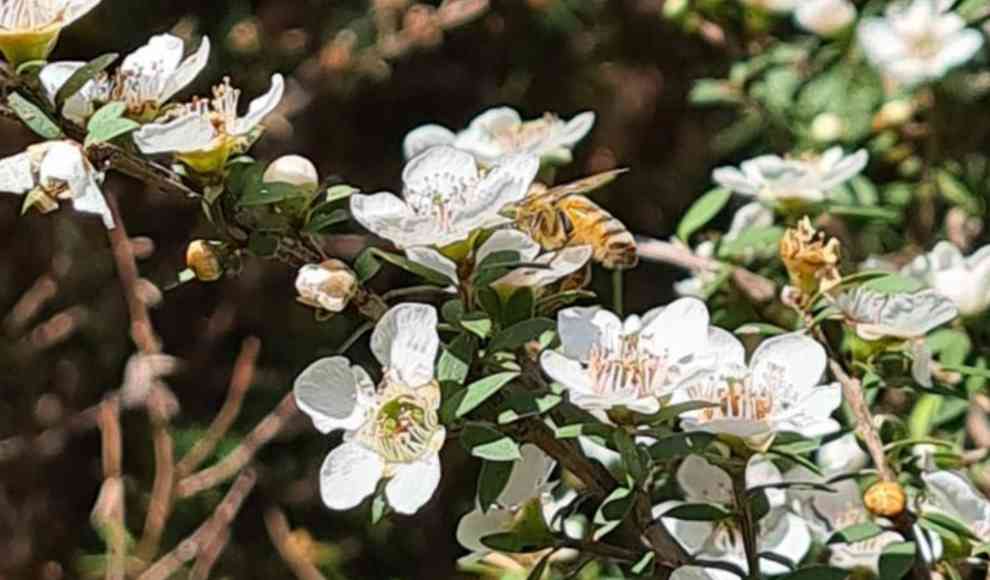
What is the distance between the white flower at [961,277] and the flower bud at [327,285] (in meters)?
0.55

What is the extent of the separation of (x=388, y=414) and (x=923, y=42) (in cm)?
83

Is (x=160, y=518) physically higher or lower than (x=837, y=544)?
lower

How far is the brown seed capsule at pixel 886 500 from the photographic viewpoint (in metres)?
0.94

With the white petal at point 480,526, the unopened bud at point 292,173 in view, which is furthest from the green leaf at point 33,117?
the white petal at point 480,526

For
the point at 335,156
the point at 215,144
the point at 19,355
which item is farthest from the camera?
the point at 335,156

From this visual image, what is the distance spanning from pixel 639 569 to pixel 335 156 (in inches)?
52.4

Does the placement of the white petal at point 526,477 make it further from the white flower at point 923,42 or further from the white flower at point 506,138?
the white flower at point 923,42

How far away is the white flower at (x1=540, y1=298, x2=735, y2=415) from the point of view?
897 mm

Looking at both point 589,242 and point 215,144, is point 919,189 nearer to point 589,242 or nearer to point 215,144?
point 589,242

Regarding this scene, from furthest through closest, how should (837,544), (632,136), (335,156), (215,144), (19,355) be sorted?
(632,136) < (335,156) < (19,355) < (837,544) < (215,144)

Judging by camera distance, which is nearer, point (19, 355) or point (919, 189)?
point (919, 189)

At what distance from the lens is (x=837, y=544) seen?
1.04m

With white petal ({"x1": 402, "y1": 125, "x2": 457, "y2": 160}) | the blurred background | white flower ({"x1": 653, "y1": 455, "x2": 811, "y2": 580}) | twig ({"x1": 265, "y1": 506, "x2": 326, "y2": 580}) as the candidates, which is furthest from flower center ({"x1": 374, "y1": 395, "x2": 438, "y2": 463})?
the blurred background

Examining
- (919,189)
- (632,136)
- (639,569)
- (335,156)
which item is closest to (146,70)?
(639,569)
